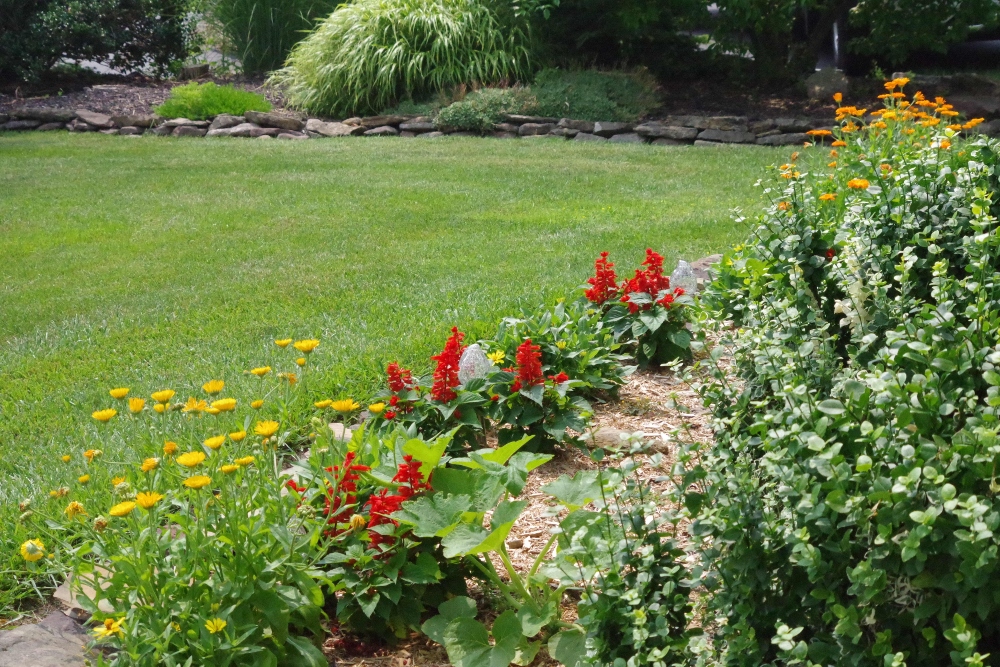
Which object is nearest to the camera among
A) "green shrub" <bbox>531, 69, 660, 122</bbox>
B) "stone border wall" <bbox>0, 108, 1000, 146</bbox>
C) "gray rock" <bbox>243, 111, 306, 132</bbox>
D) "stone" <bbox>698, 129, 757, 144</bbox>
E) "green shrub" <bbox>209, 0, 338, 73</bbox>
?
"stone" <bbox>698, 129, 757, 144</bbox>

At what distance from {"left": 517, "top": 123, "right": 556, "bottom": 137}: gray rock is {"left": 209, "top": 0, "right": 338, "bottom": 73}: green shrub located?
17.1 feet

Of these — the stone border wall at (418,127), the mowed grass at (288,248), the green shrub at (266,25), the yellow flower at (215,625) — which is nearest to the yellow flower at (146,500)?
the yellow flower at (215,625)

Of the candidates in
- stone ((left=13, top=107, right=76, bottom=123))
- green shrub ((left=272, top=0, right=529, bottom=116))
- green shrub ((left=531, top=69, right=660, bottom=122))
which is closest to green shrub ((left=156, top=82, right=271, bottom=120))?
green shrub ((left=272, top=0, right=529, bottom=116))

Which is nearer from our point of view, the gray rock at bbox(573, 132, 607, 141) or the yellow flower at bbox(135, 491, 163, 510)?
the yellow flower at bbox(135, 491, 163, 510)

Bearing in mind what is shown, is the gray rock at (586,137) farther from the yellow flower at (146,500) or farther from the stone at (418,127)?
the yellow flower at (146,500)

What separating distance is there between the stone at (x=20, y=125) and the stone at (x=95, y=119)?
0.55 meters

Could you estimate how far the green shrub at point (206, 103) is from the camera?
39.9 ft

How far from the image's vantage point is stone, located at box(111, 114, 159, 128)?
12.1 metres

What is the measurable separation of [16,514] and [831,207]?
3229 millimetres

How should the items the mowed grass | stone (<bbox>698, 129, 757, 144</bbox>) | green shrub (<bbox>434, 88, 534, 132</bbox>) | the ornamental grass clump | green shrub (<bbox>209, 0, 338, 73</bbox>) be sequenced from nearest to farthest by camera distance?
the ornamental grass clump, the mowed grass, stone (<bbox>698, 129, 757, 144</bbox>), green shrub (<bbox>434, 88, 534, 132</bbox>), green shrub (<bbox>209, 0, 338, 73</bbox>)

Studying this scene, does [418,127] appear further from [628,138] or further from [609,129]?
[628,138]

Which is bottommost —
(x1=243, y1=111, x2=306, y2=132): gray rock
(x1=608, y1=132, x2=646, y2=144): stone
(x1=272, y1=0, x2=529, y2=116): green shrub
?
(x1=608, y1=132, x2=646, y2=144): stone

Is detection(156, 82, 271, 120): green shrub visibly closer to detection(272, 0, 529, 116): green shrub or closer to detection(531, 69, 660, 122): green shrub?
detection(272, 0, 529, 116): green shrub

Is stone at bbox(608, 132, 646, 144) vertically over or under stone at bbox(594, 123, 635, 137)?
under
